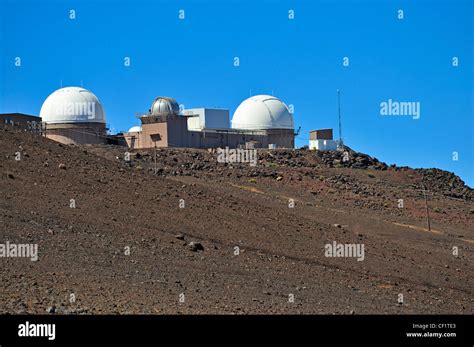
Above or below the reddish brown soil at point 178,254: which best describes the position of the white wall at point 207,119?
above

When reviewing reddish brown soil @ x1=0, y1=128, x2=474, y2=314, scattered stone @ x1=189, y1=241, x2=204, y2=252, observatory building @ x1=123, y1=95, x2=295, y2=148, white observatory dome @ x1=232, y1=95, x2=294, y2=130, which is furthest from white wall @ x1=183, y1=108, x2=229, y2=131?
scattered stone @ x1=189, y1=241, x2=204, y2=252

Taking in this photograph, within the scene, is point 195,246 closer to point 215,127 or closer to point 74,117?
point 74,117

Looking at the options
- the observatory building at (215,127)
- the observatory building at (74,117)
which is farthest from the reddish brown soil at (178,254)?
the observatory building at (74,117)

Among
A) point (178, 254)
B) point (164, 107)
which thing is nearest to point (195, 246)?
point (178, 254)

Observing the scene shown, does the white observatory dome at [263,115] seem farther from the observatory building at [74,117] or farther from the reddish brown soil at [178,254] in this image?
the reddish brown soil at [178,254]

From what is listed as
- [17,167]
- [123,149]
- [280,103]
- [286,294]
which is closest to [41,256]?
[286,294]

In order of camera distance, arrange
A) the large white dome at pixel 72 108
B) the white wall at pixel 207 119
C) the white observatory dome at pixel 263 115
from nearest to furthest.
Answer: the large white dome at pixel 72 108 → the white wall at pixel 207 119 → the white observatory dome at pixel 263 115

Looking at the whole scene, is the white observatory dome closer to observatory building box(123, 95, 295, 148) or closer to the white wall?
observatory building box(123, 95, 295, 148)
